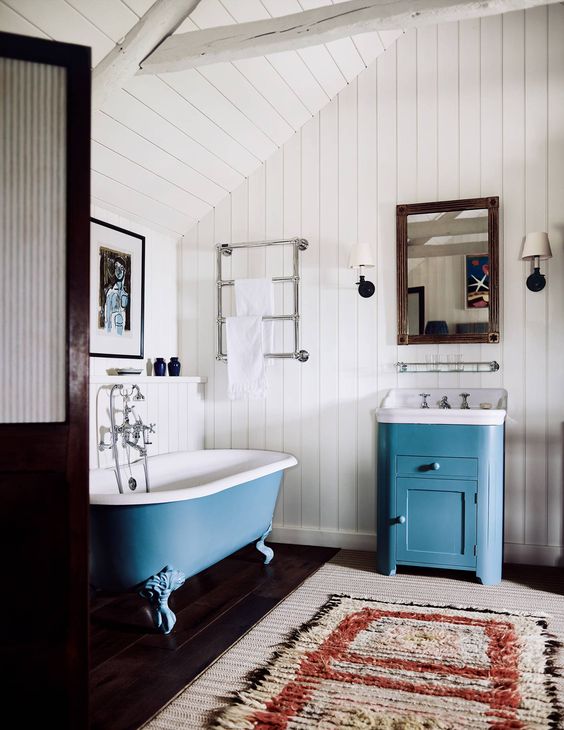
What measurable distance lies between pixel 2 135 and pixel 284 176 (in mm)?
2603

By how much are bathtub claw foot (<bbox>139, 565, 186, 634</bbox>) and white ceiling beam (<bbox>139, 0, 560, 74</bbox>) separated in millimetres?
2041

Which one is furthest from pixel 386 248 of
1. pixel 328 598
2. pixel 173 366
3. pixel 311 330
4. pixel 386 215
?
pixel 328 598

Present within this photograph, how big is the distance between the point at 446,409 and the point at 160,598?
1625 millimetres

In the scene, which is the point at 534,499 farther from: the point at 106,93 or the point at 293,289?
the point at 106,93

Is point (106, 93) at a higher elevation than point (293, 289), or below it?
higher

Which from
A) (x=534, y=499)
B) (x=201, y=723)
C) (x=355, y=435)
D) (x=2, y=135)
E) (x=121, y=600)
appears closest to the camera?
(x=2, y=135)

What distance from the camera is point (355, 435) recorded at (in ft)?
12.7

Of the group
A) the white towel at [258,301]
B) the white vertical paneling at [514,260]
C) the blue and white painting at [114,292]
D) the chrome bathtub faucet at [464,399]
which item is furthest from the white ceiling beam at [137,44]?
the chrome bathtub faucet at [464,399]

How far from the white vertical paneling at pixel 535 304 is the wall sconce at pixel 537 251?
0.08 m

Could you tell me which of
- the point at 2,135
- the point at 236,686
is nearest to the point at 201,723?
the point at 236,686

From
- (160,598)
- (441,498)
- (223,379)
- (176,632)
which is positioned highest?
(223,379)

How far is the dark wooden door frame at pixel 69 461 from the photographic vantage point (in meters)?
1.64

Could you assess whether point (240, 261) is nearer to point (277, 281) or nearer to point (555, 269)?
point (277, 281)

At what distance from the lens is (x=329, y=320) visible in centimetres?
393
